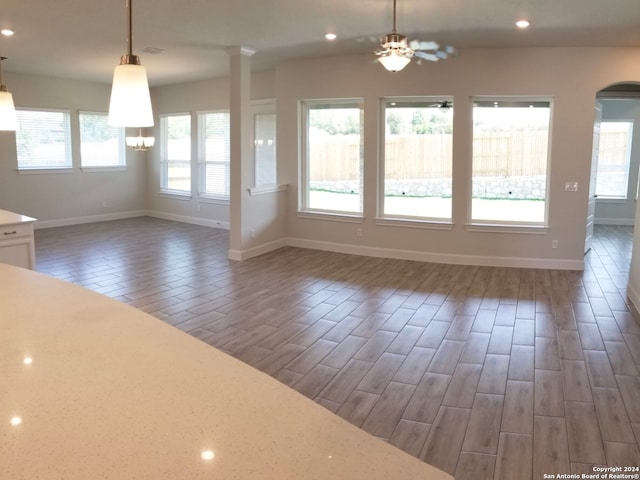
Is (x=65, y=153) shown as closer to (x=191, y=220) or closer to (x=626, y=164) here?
(x=191, y=220)

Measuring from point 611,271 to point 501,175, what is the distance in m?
1.76

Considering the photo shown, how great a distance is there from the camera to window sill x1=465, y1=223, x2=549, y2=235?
6.46m

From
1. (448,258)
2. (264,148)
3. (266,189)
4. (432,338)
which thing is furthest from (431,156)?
(432,338)

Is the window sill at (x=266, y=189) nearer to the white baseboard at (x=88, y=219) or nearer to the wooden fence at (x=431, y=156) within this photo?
the wooden fence at (x=431, y=156)

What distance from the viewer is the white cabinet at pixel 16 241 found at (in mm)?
4199

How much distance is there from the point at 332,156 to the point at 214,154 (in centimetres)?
294

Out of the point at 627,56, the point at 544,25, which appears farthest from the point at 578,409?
the point at 627,56

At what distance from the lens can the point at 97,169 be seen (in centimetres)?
997

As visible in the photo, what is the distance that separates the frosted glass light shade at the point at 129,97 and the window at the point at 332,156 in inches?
223

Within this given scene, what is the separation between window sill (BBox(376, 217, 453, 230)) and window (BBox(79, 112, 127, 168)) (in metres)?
5.89

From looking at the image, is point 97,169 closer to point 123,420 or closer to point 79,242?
point 79,242

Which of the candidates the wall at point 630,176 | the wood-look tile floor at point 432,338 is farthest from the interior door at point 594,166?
the wall at point 630,176

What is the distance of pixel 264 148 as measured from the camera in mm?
8555

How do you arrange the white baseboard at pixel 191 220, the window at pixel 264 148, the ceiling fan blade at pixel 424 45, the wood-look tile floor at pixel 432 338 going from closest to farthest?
1. the wood-look tile floor at pixel 432 338
2. the ceiling fan blade at pixel 424 45
3. the window at pixel 264 148
4. the white baseboard at pixel 191 220
